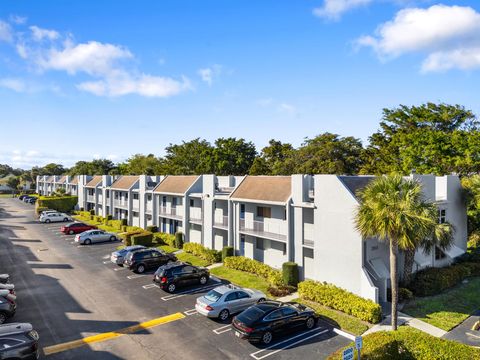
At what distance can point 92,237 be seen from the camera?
125 ft

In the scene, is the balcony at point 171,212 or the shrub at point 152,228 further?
the shrub at point 152,228

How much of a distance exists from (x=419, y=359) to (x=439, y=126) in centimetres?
4016

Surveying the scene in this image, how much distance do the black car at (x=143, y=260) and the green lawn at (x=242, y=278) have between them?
4546 millimetres

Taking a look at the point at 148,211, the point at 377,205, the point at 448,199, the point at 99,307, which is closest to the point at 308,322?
the point at 377,205

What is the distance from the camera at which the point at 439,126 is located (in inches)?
1743

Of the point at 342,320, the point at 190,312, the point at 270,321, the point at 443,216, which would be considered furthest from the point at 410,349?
the point at 443,216

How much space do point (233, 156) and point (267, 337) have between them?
55.9 metres

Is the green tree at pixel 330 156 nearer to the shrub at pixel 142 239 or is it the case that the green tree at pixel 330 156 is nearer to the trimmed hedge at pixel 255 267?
the shrub at pixel 142 239

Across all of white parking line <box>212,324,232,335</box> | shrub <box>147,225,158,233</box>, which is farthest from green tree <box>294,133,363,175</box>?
white parking line <box>212,324,232,335</box>

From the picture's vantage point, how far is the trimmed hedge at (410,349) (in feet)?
39.0

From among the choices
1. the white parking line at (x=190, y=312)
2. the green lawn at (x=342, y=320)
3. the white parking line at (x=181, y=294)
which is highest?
the green lawn at (x=342, y=320)

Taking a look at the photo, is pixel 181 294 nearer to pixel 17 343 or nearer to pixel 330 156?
pixel 17 343

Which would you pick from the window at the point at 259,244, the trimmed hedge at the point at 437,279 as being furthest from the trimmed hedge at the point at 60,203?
the trimmed hedge at the point at 437,279

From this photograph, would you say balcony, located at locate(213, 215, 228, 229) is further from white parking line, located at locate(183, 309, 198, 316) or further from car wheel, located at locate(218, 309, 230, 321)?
car wheel, located at locate(218, 309, 230, 321)
